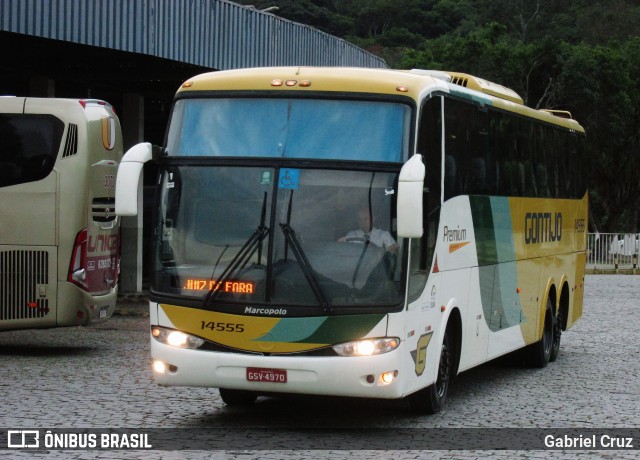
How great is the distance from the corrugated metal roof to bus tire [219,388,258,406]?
860 cm

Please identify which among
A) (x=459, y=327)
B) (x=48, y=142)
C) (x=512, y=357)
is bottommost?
(x=512, y=357)

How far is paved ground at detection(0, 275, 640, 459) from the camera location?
10445 mm

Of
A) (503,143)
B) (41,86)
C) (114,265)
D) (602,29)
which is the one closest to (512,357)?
(503,143)

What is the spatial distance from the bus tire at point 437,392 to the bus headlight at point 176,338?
218cm

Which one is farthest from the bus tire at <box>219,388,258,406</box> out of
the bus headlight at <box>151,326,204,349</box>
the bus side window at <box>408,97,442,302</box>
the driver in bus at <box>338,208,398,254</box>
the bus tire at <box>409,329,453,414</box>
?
the driver in bus at <box>338,208,398,254</box>

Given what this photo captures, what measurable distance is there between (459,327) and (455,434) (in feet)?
6.50

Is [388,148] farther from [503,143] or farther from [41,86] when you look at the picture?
[41,86]

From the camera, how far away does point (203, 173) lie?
1079 centimetres

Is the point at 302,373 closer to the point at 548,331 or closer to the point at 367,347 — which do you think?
the point at 367,347

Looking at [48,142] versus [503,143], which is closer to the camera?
[503,143]

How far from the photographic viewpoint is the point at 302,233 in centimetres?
1041

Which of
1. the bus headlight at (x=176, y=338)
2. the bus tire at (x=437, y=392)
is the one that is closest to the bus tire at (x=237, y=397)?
the bus headlight at (x=176, y=338)

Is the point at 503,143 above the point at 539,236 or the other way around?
above

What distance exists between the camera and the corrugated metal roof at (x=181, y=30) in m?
19.8
